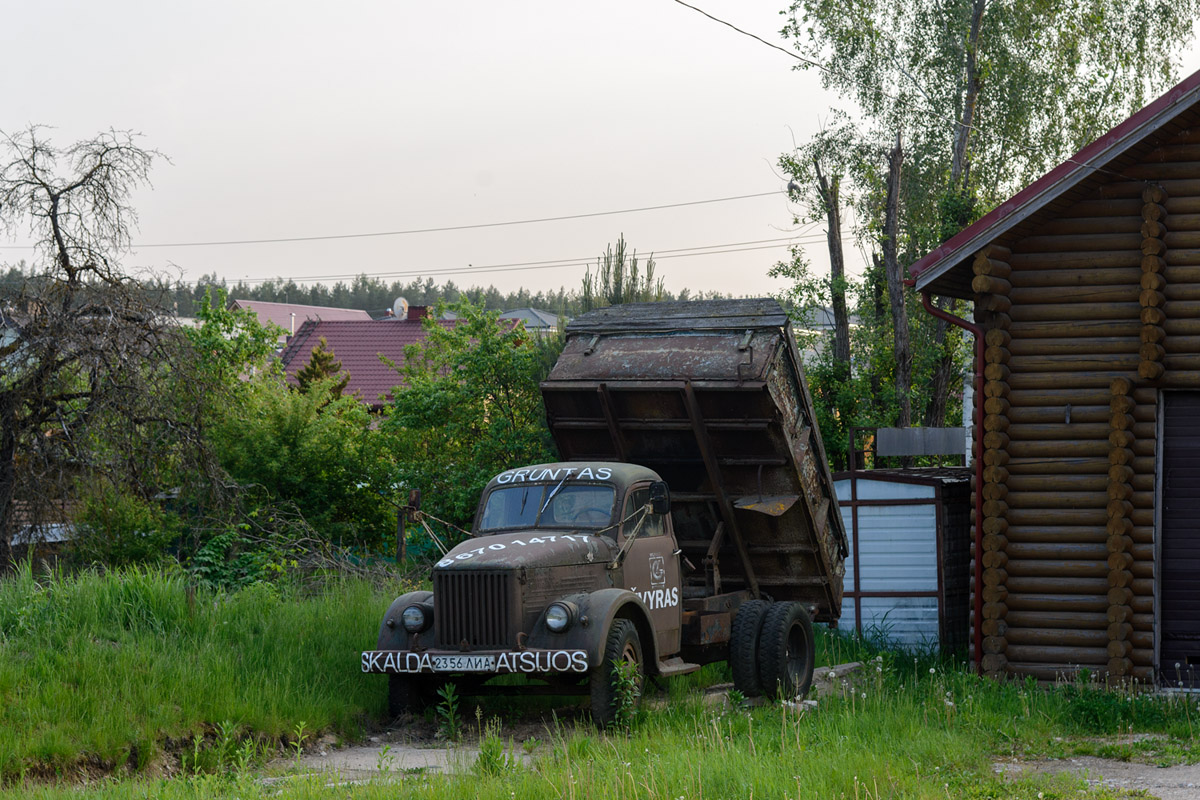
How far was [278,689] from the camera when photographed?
9.41m

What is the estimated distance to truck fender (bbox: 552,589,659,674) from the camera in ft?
28.6

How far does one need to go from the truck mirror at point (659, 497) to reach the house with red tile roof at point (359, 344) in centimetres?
3614

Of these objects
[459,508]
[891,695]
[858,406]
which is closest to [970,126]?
[858,406]

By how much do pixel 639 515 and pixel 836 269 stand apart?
56.2 ft

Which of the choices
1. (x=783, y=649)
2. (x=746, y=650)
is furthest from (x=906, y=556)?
(x=746, y=650)

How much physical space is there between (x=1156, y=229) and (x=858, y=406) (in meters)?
13.2

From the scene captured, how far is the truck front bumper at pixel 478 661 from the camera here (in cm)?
857

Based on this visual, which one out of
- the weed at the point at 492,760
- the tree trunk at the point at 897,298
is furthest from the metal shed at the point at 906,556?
the tree trunk at the point at 897,298

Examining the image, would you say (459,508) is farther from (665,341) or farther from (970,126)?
(970,126)

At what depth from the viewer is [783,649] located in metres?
10.4

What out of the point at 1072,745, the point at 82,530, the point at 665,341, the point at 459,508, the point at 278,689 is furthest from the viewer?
the point at 459,508

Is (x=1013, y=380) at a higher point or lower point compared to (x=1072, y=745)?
higher

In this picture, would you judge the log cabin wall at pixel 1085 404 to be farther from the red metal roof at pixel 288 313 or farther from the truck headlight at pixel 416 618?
the red metal roof at pixel 288 313

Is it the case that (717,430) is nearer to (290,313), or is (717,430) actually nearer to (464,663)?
(464,663)
